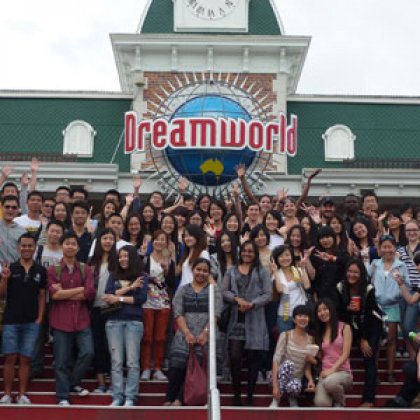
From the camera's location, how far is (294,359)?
730 cm

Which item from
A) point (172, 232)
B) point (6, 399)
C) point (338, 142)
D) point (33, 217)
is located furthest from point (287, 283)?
point (338, 142)

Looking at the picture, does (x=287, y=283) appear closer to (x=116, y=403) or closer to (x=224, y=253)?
(x=224, y=253)

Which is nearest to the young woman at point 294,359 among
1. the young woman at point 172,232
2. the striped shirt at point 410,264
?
the striped shirt at point 410,264

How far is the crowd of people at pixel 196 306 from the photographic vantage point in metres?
7.31

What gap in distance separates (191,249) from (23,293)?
5.97 ft

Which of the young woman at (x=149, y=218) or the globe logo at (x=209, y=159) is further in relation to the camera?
the globe logo at (x=209, y=159)

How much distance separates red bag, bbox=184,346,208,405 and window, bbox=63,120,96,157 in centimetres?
1372

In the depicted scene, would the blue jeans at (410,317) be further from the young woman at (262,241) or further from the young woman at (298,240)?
the young woman at (262,241)

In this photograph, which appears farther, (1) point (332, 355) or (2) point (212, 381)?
(1) point (332, 355)

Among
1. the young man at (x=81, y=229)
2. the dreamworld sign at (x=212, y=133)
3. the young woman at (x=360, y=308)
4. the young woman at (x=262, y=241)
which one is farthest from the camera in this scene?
the dreamworld sign at (x=212, y=133)

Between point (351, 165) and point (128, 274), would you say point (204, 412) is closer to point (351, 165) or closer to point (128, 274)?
point (128, 274)

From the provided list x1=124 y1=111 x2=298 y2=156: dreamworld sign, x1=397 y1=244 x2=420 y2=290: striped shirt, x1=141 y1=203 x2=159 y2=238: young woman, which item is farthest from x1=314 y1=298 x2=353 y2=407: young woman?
x1=124 y1=111 x2=298 y2=156: dreamworld sign

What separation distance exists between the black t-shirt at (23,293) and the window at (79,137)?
1302cm

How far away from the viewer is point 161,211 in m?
10.3
